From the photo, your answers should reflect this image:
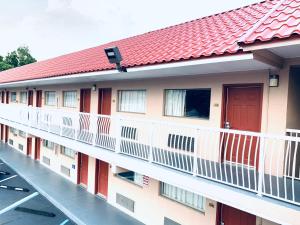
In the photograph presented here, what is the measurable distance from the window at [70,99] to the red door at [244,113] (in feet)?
32.5

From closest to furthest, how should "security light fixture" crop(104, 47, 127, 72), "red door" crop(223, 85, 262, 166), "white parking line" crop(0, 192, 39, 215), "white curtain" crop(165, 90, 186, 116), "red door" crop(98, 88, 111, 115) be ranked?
"red door" crop(223, 85, 262, 166)
"security light fixture" crop(104, 47, 127, 72)
"white curtain" crop(165, 90, 186, 116)
"white parking line" crop(0, 192, 39, 215)
"red door" crop(98, 88, 111, 115)

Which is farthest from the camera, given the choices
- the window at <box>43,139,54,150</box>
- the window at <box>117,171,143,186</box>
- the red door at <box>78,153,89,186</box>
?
the window at <box>43,139,54,150</box>

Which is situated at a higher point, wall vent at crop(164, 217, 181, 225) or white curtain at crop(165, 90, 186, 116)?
white curtain at crop(165, 90, 186, 116)

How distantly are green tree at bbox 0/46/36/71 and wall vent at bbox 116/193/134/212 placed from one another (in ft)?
177

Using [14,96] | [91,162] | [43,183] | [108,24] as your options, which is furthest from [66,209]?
[108,24]

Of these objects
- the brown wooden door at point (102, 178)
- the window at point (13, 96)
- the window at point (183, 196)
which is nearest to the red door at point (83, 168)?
the brown wooden door at point (102, 178)

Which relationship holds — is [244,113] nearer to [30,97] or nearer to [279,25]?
[279,25]

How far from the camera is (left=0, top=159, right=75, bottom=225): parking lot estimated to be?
10573mm

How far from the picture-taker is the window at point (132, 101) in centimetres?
1090

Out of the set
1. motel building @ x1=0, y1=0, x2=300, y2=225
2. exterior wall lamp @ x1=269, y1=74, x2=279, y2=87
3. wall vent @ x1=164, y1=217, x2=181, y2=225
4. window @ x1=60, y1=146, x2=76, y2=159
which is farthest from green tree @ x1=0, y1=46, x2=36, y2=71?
exterior wall lamp @ x1=269, y1=74, x2=279, y2=87

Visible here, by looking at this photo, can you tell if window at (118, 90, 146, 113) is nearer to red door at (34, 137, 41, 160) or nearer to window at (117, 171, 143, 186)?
window at (117, 171, 143, 186)

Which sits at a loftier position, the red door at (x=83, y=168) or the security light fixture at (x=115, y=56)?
the security light fixture at (x=115, y=56)

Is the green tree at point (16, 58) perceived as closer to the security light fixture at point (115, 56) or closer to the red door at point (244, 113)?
the security light fixture at point (115, 56)

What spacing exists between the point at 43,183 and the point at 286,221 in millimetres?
12979
